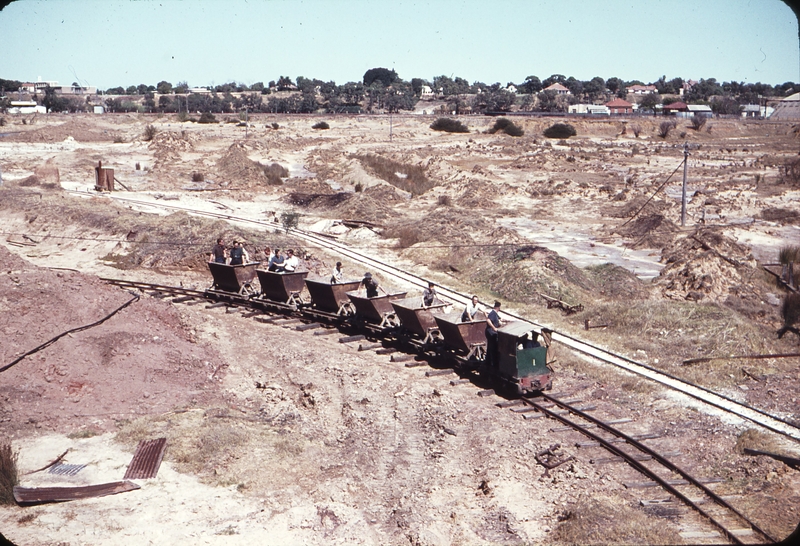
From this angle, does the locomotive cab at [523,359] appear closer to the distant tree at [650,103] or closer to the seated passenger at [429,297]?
the seated passenger at [429,297]

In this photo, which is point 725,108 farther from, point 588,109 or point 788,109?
point 588,109

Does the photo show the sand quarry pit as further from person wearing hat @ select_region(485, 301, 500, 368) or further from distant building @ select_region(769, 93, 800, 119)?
distant building @ select_region(769, 93, 800, 119)

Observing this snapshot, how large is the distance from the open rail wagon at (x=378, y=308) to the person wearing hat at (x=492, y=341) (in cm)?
409

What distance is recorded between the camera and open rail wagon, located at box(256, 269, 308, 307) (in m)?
23.6

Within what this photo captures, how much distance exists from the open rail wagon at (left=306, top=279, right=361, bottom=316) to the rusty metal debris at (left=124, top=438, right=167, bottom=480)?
9.33m

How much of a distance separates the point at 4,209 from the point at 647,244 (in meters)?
35.0

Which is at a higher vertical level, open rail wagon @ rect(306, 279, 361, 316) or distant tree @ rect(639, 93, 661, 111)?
distant tree @ rect(639, 93, 661, 111)

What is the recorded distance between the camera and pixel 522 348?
16562 mm

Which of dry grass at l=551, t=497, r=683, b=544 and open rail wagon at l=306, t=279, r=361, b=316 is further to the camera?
open rail wagon at l=306, t=279, r=361, b=316

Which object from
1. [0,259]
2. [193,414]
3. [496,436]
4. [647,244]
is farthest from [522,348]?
[647,244]

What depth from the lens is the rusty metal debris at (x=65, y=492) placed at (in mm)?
11484

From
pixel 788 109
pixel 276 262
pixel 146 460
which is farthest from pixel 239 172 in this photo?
pixel 788 109

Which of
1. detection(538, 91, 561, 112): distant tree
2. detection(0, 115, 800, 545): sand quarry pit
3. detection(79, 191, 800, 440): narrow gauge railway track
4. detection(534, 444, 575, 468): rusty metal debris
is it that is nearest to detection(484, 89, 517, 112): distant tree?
detection(538, 91, 561, 112): distant tree

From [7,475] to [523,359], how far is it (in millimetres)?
10534
